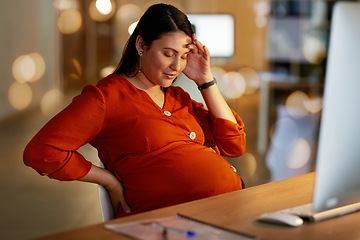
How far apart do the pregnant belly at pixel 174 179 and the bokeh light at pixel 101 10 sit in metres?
2.87

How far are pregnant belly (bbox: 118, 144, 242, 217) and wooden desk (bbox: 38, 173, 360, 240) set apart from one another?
0.61 ft

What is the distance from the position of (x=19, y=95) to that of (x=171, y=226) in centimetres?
371

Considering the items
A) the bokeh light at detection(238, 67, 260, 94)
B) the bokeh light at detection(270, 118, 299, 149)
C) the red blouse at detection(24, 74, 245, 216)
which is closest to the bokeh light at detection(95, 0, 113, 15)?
the bokeh light at detection(238, 67, 260, 94)

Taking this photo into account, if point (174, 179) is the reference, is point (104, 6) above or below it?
above

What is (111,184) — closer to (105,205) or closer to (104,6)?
(105,205)

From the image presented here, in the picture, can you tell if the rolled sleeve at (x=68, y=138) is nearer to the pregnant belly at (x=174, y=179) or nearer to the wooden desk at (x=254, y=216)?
the pregnant belly at (x=174, y=179)

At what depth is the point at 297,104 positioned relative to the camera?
5418 mm

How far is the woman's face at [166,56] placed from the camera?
5.50 ft

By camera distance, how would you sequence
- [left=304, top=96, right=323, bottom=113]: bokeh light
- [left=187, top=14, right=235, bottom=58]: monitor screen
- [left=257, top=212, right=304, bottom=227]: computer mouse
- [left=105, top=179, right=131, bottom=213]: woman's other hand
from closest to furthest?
[left=257, top=212, right=304, bottom=227]: computer mouse
[left=105, top=179, right=131, bottom=213]: woman's other hand
[left=187, top=14, right=235, bottom=58]: monitor screen
[left=304, top=96, right=323, bottom=113]: bokeh light

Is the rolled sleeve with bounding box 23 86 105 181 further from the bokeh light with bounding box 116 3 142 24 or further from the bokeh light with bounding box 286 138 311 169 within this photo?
the bokeh light with bounding box 286 138 311 169

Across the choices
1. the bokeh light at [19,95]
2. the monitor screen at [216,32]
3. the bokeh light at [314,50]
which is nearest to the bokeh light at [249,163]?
the monitor screen at [216,32]

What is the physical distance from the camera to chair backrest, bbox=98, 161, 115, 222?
5.08ft

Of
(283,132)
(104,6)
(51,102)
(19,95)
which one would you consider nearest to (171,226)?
(51,102)

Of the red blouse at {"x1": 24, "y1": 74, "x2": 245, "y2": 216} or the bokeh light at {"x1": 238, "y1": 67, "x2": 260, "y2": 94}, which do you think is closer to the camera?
the red blouse at {"x1": 24, "y1": 74, "x2": 245, "y2": 216}
